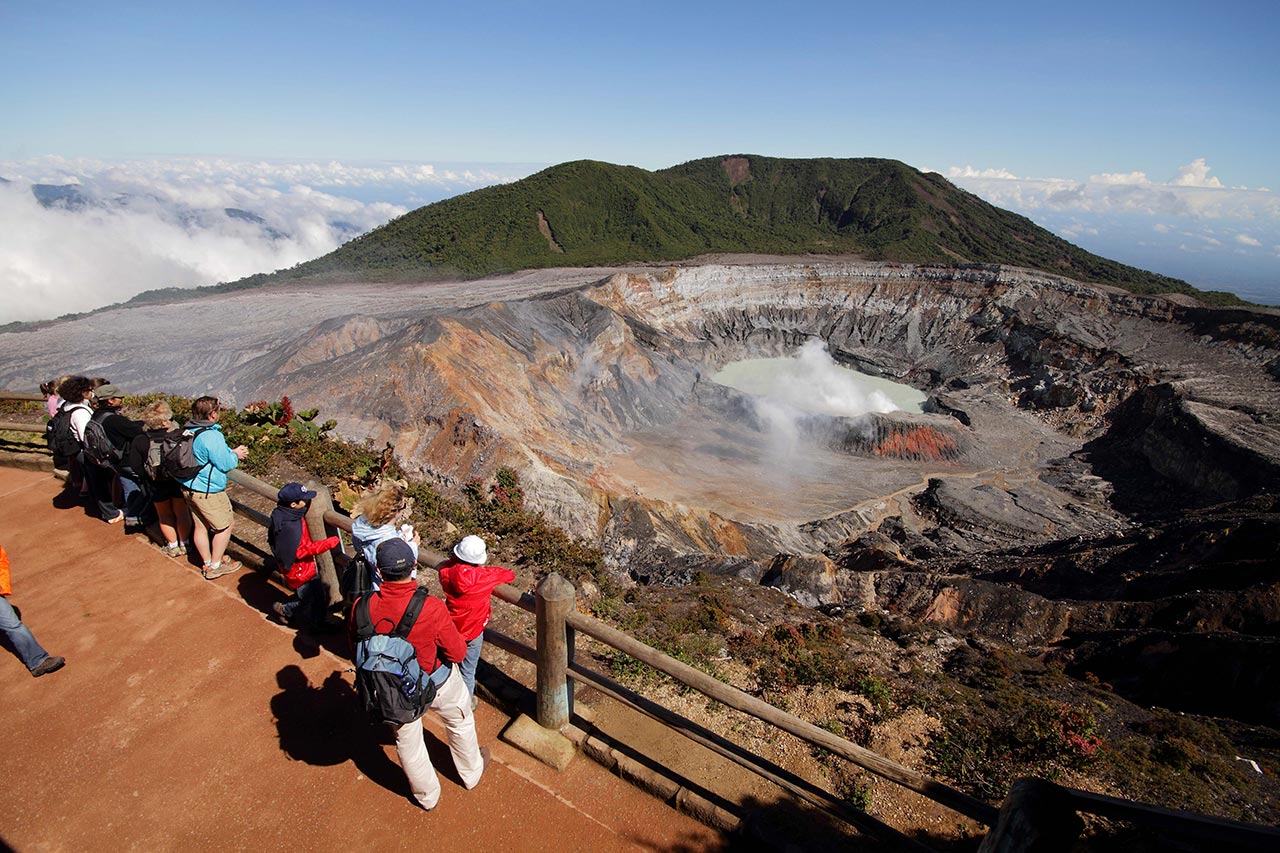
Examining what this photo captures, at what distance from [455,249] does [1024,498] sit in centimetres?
6261

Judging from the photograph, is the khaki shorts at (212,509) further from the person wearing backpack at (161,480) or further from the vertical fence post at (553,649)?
the vertical fence post at (553,649)

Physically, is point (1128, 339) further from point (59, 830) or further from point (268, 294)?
point (268, 294)

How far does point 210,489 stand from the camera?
24.0 ft

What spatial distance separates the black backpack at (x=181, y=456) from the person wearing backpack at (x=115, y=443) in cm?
99

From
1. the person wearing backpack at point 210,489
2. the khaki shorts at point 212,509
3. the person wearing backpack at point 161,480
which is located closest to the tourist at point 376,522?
the person wearing backpack at point 210,489

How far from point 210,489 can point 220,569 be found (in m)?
1.30

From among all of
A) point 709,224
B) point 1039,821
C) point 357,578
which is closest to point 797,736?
point 1039,821

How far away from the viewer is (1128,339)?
51469 mm

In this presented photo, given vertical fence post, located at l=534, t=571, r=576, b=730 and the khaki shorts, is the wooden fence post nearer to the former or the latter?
vertical fence post, located at l=534, t=571, r=576, b=730

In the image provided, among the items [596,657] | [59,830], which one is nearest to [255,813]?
[59,830]

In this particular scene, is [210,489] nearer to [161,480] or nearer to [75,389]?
[161,480]

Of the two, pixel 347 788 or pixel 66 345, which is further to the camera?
pixel 66 345

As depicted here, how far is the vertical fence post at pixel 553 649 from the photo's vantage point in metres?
5.11

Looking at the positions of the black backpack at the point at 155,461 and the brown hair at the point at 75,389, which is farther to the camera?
the brown hair at the point at 75,389
